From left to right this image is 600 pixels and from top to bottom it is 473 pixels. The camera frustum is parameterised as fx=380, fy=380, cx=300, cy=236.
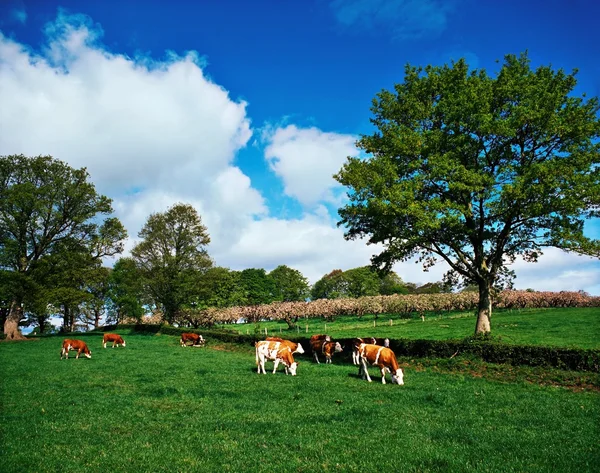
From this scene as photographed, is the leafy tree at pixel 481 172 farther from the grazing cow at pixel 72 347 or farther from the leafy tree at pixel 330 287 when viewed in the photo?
the leafy tree at pixel 330 287

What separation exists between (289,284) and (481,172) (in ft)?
300

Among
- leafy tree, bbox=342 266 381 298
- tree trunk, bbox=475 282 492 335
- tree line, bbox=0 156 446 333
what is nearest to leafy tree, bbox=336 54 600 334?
tree trunk, bbox=475 282 492 335

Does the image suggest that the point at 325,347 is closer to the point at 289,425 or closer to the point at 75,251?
the point at 289,425

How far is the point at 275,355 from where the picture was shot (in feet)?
61.7

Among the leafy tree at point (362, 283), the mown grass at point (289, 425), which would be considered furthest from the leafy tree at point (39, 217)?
the leafy tree at point (362, 283)

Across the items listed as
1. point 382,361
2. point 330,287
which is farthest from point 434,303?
point 382,361

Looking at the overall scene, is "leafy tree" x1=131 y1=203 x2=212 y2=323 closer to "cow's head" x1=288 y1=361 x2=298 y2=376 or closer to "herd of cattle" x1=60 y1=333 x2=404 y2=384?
"herd of cattle" x1=60 y1=333 x2=404 y2=384

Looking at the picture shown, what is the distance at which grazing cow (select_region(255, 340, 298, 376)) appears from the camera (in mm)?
18266

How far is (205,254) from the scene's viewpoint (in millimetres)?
55969

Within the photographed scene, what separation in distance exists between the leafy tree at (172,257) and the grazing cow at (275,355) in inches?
1424

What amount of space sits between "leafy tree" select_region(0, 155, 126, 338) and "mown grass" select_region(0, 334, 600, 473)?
1153 inches

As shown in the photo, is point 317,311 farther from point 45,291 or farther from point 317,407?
point 317,407

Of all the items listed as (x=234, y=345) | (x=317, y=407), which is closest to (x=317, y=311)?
(x=234, y=345)

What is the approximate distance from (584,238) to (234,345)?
1129 inches
